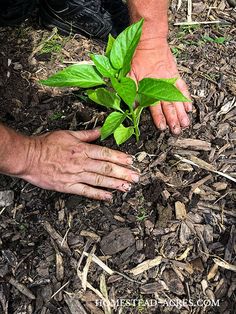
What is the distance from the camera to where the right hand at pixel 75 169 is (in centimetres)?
171

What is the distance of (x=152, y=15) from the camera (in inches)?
76.8

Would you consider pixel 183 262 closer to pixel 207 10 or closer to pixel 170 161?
pixel 170 161

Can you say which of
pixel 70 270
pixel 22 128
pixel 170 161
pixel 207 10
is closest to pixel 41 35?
pixel 22 128

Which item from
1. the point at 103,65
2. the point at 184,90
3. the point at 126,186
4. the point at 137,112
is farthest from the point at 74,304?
the point at 184,90

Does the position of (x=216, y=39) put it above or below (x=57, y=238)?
above

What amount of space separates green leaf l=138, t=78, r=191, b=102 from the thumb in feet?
1.06

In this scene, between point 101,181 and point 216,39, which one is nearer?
point 101,181

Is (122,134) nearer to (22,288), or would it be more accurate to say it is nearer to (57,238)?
(57,238)

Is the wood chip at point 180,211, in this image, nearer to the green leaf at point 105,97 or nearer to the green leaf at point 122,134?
the green leaf at point 122,134

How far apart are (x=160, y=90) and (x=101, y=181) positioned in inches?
16.7

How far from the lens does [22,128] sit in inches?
77.5

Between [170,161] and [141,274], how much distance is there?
1.51ft

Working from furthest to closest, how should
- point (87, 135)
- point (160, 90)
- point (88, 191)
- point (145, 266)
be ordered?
point (87, 135) → point (88, 191) → point (145, 266) → point (160, 90)

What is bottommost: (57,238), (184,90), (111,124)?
(57,238)
